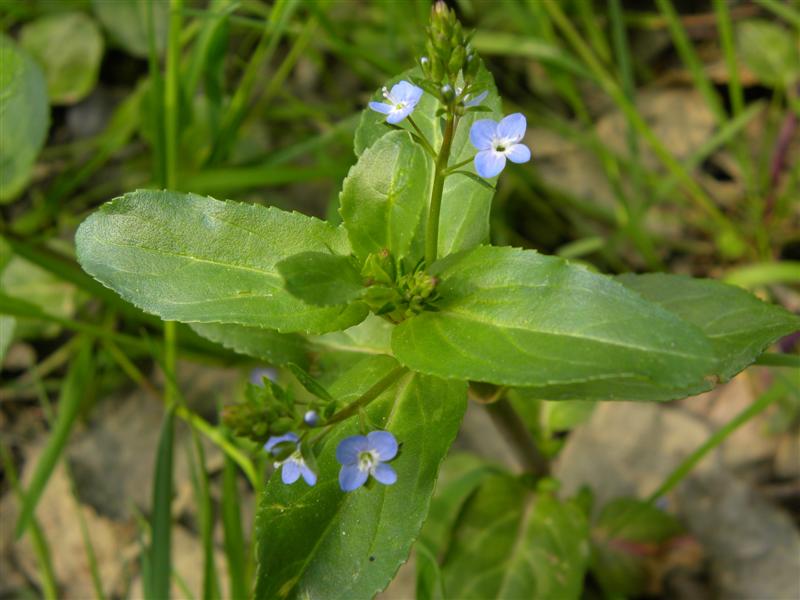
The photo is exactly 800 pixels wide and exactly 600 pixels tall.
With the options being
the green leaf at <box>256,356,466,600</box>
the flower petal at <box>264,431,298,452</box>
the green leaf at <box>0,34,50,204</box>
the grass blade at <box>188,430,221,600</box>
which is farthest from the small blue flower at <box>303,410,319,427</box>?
the green leaf at <box>0,34,50,204</box>

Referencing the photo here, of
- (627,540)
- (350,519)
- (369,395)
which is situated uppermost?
(369,395)

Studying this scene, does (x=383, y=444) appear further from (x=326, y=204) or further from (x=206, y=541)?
(x=326, y=204)

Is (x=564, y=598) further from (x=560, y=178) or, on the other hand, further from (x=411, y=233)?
(x=560, y=178)

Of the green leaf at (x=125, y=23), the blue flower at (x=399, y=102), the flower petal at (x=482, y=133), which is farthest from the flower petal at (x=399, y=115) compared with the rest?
the green leaf at (x=125, y=23)

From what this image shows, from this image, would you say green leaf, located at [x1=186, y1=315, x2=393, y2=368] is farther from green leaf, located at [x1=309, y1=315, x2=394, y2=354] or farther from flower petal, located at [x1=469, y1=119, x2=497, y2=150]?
flower petal, located at [x1=469, y1=119, x2=497, y2=150]

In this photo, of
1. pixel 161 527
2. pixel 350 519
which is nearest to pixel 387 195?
pixel 350 519

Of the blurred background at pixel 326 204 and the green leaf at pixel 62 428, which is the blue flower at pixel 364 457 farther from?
the green leaf at pixel 62 428
